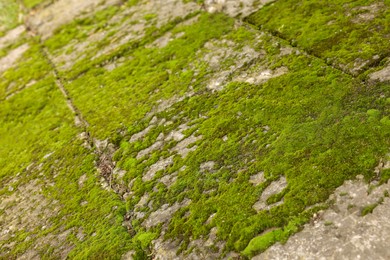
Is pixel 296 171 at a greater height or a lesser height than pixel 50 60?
lesser

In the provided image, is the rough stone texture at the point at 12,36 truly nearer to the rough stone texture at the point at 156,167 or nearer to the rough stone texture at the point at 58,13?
the rough stone texture at the point at 58,13

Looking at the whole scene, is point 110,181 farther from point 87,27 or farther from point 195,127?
point 87,27

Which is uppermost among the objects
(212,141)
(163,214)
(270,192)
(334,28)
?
(334,28)

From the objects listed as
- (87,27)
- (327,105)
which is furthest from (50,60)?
(327,105)

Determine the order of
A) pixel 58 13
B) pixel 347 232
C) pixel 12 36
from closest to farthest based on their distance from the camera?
pixel 347 232
pixel 58 13
pixel 12 36

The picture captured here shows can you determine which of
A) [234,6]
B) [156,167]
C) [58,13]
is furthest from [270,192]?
[58,13]

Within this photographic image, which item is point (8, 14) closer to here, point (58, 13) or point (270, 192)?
point (58, 13)

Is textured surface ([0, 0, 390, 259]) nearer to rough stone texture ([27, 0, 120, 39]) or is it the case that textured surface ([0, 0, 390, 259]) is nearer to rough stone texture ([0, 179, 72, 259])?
rough stone texture ([0, 179, 72, 259])

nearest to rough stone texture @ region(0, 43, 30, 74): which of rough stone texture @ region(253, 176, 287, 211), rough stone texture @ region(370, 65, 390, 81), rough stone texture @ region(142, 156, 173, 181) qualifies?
rough stone texture @ region(142, 156, 173, 181)

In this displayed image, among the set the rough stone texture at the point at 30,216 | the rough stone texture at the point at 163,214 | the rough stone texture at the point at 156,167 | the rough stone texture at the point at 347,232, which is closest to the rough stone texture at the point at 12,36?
the rough stone texture at the point at 30,216
